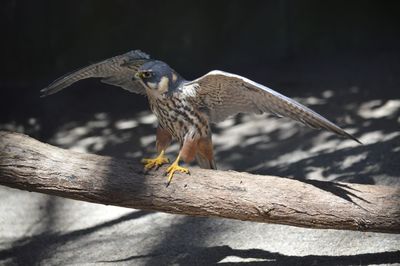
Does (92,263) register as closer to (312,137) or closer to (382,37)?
(312,137)

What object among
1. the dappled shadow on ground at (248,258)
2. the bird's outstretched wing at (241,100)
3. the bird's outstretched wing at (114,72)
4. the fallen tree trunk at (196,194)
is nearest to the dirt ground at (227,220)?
the dappled shadow on ground at (248,258)

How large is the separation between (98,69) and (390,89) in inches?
173

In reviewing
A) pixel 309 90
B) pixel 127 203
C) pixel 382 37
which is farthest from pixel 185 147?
pixel 382 37

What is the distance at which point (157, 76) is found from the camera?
3.76m

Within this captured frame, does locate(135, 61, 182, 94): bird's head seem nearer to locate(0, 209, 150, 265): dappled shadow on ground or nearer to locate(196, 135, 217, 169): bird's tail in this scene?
locate(196, 135, 217, 169): bird's tail

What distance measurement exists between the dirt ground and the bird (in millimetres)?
699

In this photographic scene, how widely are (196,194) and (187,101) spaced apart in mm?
709

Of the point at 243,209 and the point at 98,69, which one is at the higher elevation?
the point at 98,69

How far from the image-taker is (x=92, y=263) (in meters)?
4.20

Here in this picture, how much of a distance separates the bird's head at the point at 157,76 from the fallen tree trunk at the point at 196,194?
1.93 ft

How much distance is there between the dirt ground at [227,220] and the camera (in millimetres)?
4090

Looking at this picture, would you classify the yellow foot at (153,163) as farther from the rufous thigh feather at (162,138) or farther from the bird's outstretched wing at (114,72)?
the bird's outstretched wing at (114,72)

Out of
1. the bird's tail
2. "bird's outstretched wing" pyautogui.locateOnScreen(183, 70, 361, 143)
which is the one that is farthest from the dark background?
"bird's outstretched wing" pyautogui.locateOnScreen(183, 70, 361, 143)

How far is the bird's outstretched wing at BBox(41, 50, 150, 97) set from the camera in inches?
159
